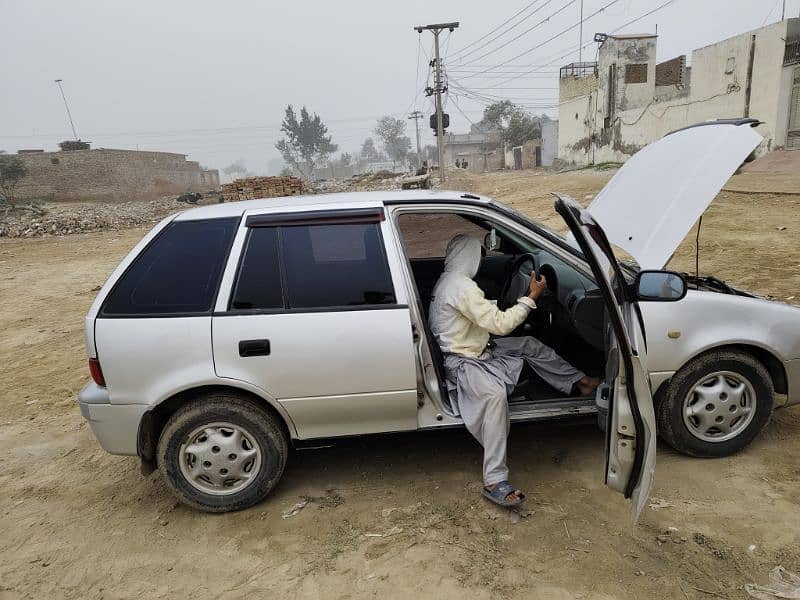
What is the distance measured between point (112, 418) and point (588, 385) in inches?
110

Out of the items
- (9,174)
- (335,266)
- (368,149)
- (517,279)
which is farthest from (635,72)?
(368,149)

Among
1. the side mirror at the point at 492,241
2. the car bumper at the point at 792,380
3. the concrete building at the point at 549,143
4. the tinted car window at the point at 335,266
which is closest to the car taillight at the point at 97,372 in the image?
the tinted car window at the point at 335,266

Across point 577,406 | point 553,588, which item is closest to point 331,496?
point 553,588

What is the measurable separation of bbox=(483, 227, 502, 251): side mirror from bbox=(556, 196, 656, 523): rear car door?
5.17 ft

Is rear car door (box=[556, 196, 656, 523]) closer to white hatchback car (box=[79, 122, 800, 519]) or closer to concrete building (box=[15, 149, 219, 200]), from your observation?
white hatchback car (box=[79, 122, 800, 519])

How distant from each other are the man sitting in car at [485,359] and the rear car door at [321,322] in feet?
1.10

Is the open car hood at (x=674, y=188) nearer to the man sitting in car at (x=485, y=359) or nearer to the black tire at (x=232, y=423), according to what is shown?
the man sitting in car at (x=485, y=359)

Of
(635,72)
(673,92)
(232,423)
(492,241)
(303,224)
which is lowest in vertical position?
(232,423)

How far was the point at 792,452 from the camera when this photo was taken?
10.8 ft

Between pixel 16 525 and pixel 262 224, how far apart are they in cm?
234

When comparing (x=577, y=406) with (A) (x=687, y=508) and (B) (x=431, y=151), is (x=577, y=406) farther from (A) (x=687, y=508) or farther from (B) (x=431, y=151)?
(B) (x=431, y=151)

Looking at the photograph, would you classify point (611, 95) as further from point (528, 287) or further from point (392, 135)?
point (392, 135)

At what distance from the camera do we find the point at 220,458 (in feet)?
9.96

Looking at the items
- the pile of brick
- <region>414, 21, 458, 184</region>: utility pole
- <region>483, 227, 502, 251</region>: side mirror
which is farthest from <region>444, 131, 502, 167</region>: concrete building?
<region>483, 227, 502, 251</region>: side mirror
